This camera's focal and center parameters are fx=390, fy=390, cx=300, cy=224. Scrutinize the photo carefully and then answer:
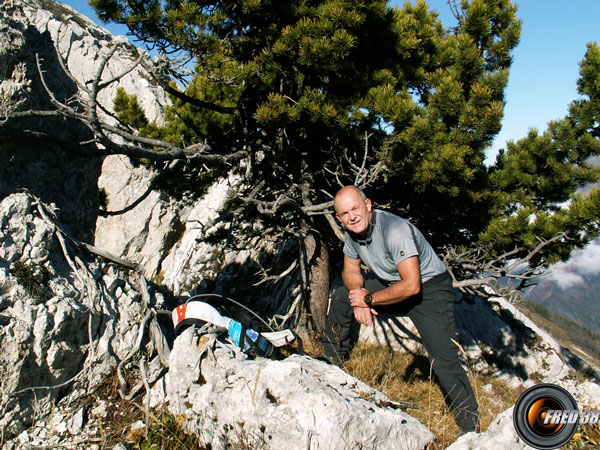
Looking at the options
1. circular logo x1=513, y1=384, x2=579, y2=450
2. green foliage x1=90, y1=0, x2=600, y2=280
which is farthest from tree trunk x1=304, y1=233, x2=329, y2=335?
circular logo x1=513, y1=384, x2=579, y2=450

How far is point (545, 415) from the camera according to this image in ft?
8.17

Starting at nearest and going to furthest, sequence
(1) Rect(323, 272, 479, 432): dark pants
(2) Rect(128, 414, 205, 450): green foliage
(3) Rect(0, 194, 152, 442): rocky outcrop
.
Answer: (2) Rect(128, 414, 205, 450): green foliage, (3) Rect(0, 194, 152, 442): rocky outcrop, (1) Rect(323, 272, 479, 432): dark pants

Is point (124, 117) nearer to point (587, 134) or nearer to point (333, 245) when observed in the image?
point (333, 245)

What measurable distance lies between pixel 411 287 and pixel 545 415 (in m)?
1.36

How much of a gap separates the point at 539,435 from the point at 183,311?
2.95 m

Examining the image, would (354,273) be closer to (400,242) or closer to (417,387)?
(400,242)

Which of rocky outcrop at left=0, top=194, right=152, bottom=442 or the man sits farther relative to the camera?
the man

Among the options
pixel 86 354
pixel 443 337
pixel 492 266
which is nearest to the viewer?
pixel 86 354

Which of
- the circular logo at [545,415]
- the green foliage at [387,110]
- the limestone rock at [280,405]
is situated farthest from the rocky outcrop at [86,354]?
the green foliage at [387,110]

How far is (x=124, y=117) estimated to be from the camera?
22.2ft

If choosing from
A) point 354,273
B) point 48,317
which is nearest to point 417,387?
point 354,273

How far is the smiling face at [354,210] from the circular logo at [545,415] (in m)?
1.90

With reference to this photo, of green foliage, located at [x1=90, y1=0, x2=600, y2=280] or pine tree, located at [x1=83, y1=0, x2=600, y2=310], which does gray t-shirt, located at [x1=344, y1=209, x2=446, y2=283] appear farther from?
green foliage, located at [x1=90, y1=0, x2=600, y2=280]

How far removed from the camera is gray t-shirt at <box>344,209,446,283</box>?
3561 millimetres
